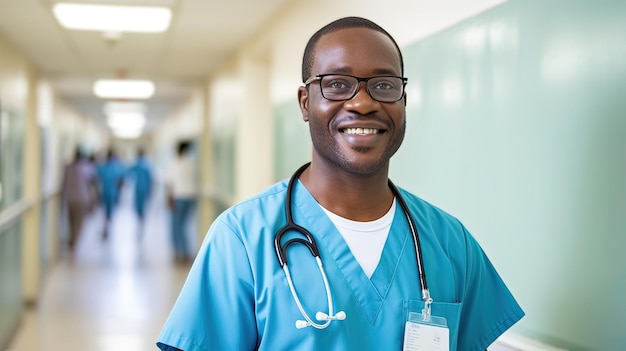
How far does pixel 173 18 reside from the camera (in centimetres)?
430

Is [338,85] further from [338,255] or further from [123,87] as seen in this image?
[123,87]

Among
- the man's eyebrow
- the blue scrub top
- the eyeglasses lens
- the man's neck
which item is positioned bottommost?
the blue scrub top

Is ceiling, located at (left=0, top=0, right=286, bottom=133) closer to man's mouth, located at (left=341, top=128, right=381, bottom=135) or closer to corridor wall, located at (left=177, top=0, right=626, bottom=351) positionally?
corridor wall, located at (left=177, top=0, right=626, bottom=351)

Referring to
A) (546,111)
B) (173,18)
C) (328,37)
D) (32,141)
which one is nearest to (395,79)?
(328,37)

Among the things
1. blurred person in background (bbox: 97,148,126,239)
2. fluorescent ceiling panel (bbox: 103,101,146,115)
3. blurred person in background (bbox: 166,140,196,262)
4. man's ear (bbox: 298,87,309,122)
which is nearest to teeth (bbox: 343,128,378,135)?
man's ear (bbox: 298,87,309,122)

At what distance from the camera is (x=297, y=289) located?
3.69 feet

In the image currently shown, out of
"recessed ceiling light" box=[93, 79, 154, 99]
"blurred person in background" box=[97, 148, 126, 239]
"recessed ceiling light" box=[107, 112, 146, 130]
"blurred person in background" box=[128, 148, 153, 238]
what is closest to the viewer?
"recessed ceiling light" box=[93, 79, 154, 99]

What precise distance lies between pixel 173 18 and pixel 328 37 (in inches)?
130

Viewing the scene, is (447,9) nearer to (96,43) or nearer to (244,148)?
(244,148)

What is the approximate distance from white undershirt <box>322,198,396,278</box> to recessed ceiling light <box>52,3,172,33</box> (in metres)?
3.04

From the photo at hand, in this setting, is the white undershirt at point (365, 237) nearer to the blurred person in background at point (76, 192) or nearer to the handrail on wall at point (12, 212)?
the handrail on wall at point (12, 212)

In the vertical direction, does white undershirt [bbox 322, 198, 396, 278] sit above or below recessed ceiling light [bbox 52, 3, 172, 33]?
below

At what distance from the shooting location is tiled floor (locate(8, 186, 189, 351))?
14.7ft

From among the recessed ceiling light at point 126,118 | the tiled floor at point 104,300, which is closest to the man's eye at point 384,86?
the tiled floor at point 104,300
